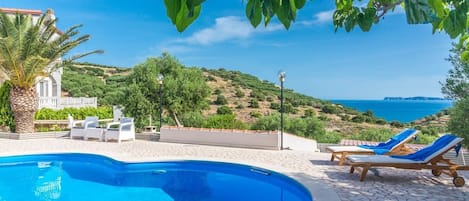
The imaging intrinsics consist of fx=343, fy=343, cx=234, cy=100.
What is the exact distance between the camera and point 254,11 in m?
1.14

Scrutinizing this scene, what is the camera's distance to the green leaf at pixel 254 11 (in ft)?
3.70

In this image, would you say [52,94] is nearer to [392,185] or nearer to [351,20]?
[392,185]

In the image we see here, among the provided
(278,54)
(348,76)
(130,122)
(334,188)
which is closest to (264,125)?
(130,122)

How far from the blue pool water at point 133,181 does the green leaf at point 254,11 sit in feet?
19.0

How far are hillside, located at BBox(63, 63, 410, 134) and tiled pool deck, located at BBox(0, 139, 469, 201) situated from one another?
1680 cm

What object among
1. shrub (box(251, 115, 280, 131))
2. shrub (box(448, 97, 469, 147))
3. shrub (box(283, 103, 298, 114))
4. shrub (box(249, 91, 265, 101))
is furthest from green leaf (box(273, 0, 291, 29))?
shrub (box(249, 91, 265, 101))

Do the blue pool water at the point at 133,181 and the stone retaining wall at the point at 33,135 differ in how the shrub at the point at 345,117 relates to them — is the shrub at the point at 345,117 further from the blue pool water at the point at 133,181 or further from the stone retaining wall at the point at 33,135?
the blue pool water at the point at 133,181

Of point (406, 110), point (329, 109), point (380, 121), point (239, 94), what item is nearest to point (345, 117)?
point (380, 121)

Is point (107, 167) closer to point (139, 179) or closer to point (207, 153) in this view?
point (139, 179)

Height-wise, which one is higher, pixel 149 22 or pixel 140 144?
pixel 149 22

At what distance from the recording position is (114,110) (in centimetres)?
2320

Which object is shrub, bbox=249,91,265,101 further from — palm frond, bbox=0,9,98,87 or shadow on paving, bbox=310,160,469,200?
shadow on paving, bbox=310,160,469,200

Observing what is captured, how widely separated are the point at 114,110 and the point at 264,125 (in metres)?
10.9

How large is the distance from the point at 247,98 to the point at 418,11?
4244cm
